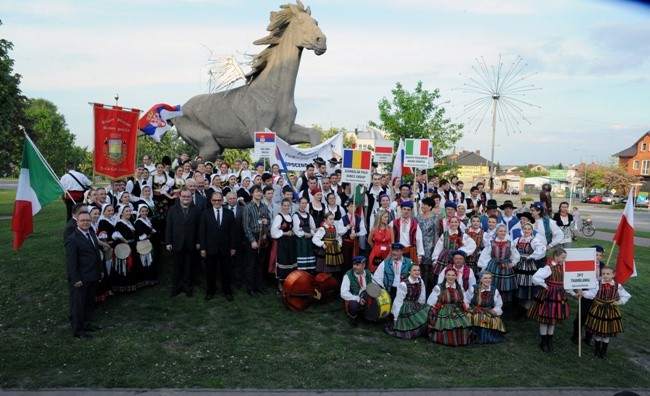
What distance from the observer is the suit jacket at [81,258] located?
7.17 meters

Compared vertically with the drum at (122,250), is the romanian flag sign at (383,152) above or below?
above

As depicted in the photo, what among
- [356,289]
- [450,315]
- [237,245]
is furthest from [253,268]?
[450,315]

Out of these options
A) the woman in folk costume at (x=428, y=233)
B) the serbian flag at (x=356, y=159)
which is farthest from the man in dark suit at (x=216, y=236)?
the woman in folk costume at (x=428, y=233)

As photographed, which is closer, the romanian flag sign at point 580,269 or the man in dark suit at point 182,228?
the romanian flag sign at point 580,269

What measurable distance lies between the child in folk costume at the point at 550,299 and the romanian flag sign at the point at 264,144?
6.39 meters

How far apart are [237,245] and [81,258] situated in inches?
103

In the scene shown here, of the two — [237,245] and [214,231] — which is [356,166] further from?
[214,231]

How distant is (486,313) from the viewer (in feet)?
25.3

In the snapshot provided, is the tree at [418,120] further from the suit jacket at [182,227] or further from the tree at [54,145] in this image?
the tree at [54,145]

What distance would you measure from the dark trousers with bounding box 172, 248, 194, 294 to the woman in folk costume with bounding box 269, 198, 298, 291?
1.51m

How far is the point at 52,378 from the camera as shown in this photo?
20.3 feet

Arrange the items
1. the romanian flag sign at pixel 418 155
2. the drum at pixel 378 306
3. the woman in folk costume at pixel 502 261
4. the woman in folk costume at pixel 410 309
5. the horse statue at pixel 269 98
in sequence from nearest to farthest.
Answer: the woman in folk costume at pixel 410 309 < the drum at pixel 378 306 < the woman in folk costume at pixel 502 261 < the romanian flag sign at pixel 418 155 < the horse statue at pixel 269 98

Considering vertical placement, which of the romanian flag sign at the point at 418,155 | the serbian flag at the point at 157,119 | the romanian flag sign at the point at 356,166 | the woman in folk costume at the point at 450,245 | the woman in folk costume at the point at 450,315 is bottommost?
the woman in folk costume at the point at 450,315

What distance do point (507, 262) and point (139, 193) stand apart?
268 inches
